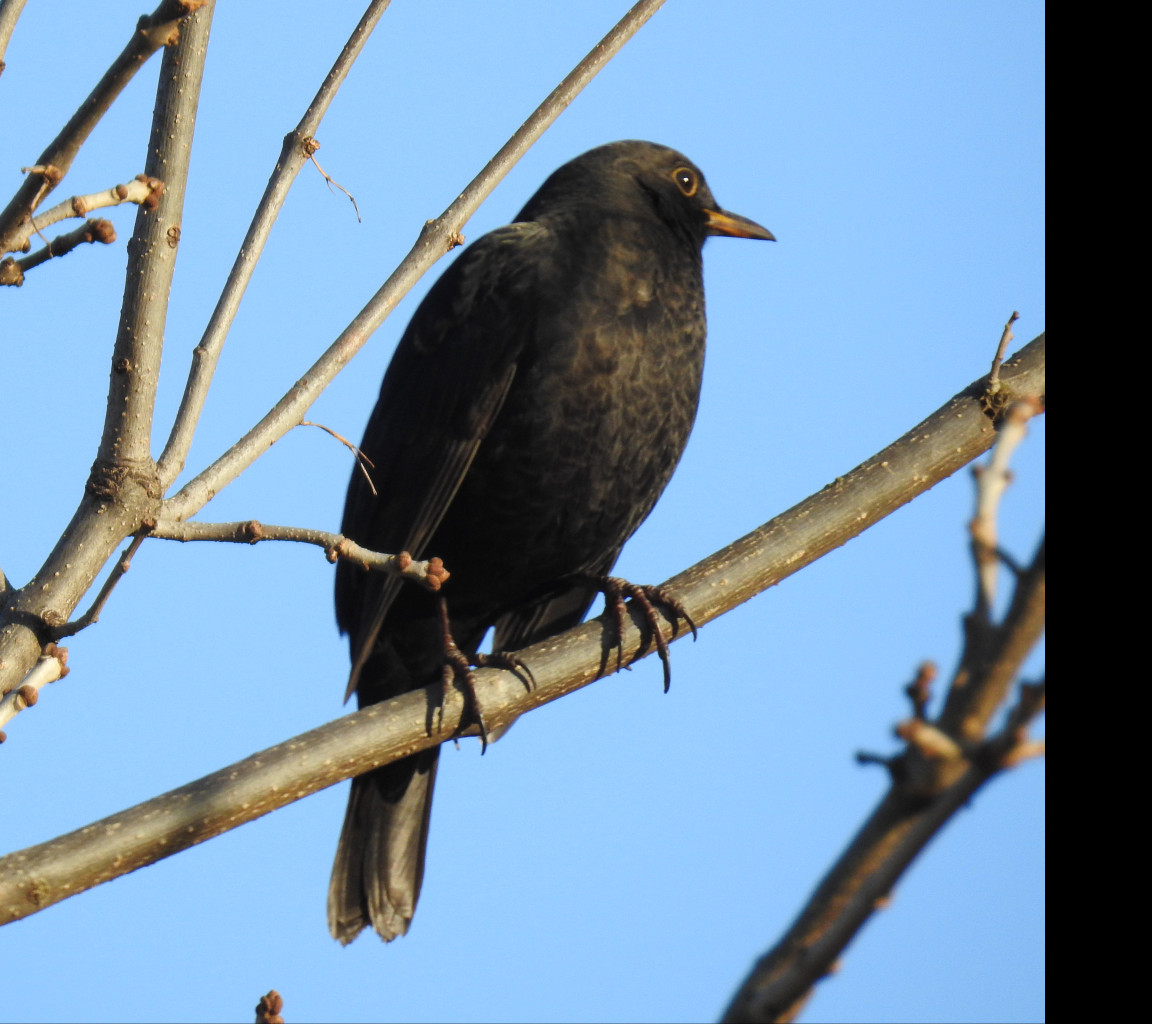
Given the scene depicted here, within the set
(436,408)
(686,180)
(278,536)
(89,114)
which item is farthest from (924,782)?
(686,180)

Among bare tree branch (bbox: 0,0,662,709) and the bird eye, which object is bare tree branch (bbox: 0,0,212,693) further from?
the bird eye

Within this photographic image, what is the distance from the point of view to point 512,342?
406cm

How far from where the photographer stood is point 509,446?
3996 millimetres

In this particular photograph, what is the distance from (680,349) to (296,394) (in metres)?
1.73

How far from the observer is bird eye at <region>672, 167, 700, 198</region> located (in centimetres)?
487

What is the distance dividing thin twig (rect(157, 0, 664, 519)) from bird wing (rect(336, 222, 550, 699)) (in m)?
1.11

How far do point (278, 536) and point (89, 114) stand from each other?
2.59 ft

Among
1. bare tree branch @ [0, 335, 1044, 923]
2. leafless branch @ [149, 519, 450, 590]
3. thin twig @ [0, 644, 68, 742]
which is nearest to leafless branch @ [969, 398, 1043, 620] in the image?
leafless branch @ [149, 519, 450, 590]

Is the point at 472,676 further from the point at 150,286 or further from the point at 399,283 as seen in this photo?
the point at 150,286

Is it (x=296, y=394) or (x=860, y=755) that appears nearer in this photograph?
(x=860, y=755)

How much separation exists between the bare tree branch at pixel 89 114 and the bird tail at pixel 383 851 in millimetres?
2906
